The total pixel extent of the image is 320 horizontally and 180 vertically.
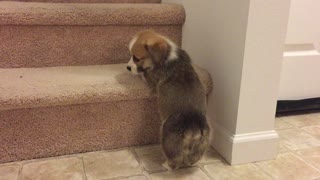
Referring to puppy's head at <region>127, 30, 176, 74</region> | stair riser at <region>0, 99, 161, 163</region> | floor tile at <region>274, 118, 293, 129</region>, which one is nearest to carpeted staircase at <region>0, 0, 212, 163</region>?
stair riser at <region>0, 99, 161, 163</region>

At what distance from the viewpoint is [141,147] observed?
1.23 metres

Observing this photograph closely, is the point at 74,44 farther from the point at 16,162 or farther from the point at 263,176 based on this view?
the point at 263,176

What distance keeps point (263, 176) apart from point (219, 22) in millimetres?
544

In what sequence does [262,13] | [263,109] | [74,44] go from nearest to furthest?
[262,13]
[263,109]
[74,44]

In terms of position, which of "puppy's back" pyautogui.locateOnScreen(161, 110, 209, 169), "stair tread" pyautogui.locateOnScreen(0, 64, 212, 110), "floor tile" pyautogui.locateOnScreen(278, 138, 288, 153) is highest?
"stair tread" pyautogui.locateOnScreen(0, 64, 212, 110)

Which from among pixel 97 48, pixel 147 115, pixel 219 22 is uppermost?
pixel 219 22

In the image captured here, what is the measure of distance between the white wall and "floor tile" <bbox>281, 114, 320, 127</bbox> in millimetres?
94

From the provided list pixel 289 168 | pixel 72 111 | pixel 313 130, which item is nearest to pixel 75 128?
pixel 72 111

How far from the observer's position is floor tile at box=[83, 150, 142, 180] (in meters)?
1.05

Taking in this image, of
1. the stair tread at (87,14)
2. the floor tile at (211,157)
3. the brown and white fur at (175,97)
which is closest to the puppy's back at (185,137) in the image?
the brown and white fur at (175,97)

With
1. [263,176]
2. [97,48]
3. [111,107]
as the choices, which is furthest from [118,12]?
[263,176]

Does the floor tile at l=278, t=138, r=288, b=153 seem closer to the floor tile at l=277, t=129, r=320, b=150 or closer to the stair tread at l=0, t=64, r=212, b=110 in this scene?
the floor tile at l=277, t=129, r=320, b=150

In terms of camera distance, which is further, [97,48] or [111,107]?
[97,48]

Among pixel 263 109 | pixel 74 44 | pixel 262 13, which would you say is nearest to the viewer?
pixel 262 13
